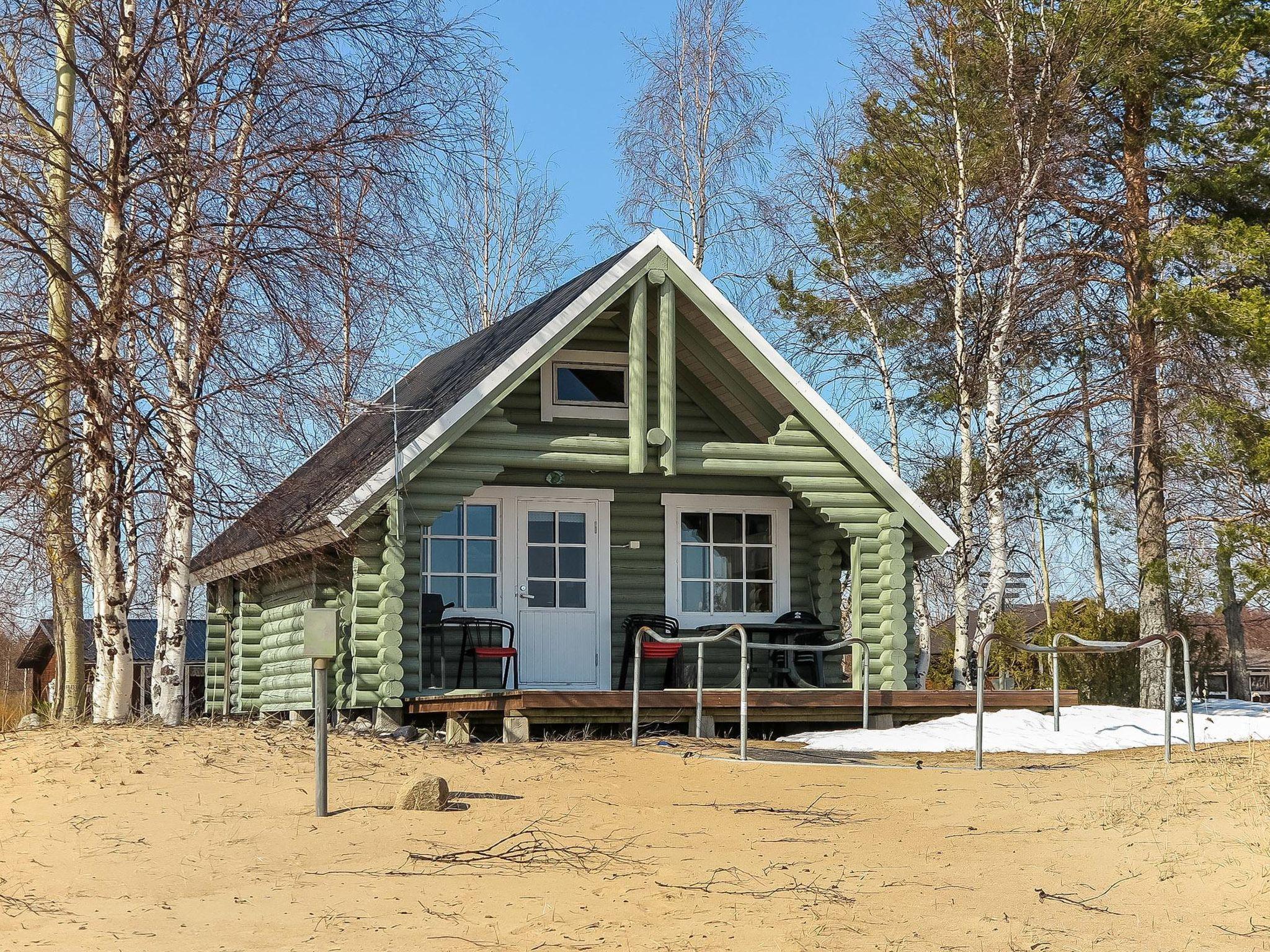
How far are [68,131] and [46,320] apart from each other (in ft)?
6.73

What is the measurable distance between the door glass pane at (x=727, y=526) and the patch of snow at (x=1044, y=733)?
2.80 metres

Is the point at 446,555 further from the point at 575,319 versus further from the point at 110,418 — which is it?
the point at 110,418

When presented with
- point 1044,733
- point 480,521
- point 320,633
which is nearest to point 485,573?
point 480,521

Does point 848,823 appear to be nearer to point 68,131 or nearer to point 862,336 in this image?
point 68,131

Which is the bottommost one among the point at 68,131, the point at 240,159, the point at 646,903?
the point at 646,903

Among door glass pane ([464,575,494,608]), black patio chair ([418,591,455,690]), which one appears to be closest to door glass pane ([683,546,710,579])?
door glass pane ([464,575,494,608])

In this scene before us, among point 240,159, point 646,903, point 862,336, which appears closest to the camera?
point 646,903

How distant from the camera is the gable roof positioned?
13.9 meters

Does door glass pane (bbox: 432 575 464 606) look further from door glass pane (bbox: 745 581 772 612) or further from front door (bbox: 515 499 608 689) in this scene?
door glass pane (bbox: 745 581 772 612)

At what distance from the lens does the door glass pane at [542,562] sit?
16188 mm

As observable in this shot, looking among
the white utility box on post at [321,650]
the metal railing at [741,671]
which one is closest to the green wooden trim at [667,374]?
the metal railing at [741,671]

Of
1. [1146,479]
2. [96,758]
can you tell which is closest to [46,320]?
[96,758]

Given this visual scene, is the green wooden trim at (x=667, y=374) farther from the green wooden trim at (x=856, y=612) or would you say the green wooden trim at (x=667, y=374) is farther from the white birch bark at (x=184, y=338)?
the white birch bark at (x=184, y=338)

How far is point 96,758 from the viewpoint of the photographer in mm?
10789
